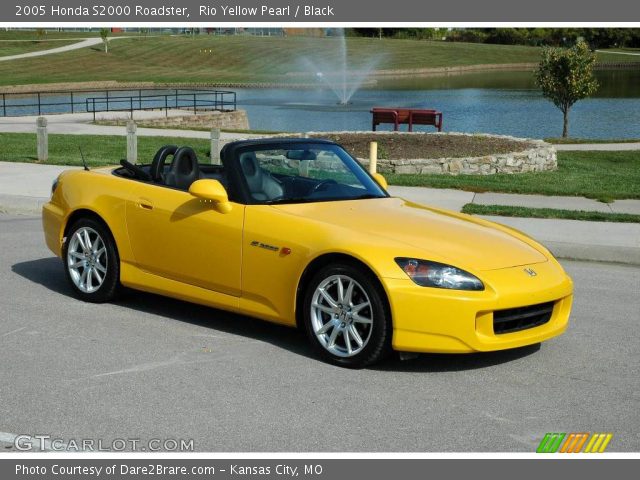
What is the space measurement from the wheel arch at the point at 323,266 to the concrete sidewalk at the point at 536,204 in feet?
16.2

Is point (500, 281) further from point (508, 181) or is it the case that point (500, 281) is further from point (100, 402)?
point (508, 181)

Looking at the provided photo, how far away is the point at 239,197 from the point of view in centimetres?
745

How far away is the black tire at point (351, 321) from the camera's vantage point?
6.48 m

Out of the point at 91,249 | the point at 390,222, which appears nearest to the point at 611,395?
the point at 390,222

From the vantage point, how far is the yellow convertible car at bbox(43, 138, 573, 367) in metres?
6.46

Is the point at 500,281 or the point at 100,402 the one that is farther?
the point at 500,281

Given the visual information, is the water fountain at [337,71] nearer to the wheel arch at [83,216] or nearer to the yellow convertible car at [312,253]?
the wheel arch at [83,216]

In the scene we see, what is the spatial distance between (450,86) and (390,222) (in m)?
69.9

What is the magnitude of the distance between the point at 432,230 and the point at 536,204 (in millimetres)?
7648

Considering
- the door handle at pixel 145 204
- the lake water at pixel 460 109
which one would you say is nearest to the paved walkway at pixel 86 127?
the lake water at pixel 460 109

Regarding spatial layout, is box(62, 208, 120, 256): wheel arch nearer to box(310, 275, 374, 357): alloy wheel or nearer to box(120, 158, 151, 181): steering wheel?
box(120, 158, 151, 181): steering wheel

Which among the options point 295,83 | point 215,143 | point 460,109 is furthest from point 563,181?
point 295,83
